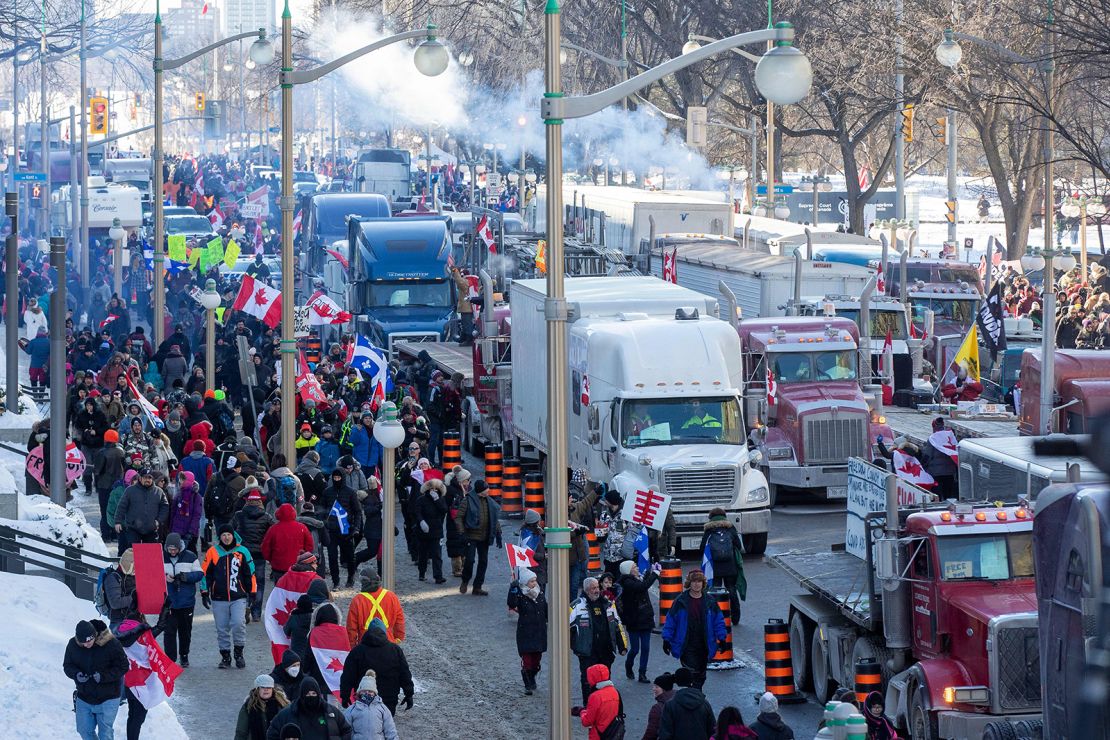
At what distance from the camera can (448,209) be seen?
253 ft

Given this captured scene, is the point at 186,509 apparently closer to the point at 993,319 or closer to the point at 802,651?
the point at 802,651

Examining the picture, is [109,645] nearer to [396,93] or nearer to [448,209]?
[448,209]

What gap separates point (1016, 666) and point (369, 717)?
463 cm

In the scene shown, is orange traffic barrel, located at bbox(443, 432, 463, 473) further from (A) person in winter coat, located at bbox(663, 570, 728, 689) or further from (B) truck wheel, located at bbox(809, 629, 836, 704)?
(B) truck wheel, located at bbox(809, 629, 836, 704)

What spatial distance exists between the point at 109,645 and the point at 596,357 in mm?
10749

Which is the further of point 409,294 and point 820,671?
point 409,294

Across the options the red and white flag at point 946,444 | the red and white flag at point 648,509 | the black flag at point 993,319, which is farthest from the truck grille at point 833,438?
the red and white flag at point 648,509

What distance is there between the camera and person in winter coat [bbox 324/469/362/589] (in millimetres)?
21297

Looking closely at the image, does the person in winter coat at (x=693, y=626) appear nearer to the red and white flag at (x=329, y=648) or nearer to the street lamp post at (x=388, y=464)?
the street lamp post at (x=388, y=464)

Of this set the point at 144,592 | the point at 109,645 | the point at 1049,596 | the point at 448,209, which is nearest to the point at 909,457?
the point at 144,592

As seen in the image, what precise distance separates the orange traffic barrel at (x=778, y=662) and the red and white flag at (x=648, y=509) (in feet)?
10.6

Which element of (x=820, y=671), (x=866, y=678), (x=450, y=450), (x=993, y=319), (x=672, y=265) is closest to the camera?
(x=866, y=678)

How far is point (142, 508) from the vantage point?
2094 cm

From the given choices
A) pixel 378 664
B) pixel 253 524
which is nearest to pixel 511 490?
pixel 253 524
